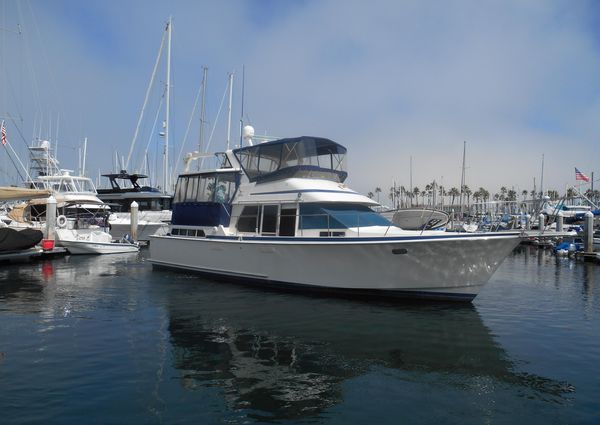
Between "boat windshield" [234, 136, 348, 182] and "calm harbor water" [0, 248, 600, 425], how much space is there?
3923 mm

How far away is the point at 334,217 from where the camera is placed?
12617 millimetres

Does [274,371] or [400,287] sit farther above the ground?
[400,287]

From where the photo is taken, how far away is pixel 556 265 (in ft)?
75.7

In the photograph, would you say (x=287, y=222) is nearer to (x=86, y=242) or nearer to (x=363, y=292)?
(x=363, y=292)

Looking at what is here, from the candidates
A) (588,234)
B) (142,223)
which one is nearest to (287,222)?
(588,234)

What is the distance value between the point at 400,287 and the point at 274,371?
17.7 feet

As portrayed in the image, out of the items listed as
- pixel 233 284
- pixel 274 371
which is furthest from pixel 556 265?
pixel 274 371

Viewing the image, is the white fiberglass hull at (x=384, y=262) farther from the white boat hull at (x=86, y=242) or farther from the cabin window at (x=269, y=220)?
the white boat hull at (x=86, y=242)

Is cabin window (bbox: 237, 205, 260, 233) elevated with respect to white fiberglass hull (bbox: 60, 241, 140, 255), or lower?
elevated

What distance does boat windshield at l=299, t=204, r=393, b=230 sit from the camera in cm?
1259

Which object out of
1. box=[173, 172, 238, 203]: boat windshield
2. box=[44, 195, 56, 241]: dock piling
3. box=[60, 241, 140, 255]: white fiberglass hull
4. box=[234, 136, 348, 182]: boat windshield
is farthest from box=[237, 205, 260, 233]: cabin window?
box=[44, 195, 56, 241]: dock piling

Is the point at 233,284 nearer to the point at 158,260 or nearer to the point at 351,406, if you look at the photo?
the point at 158,260

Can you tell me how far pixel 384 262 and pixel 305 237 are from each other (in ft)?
7.56

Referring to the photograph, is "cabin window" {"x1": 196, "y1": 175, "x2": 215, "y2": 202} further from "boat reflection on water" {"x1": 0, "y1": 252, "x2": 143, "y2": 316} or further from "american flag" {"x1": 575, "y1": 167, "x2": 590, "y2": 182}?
"american flag" {"x1": 575, "y1": 167, "x2": 590, "y2": 182}
